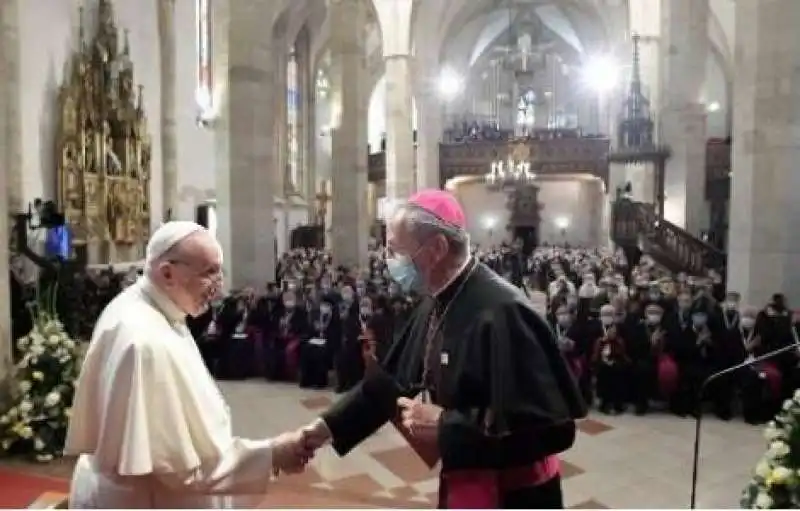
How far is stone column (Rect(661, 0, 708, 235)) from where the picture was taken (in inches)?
724

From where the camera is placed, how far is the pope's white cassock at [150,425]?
2293 millimetres

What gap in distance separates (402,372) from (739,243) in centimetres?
887

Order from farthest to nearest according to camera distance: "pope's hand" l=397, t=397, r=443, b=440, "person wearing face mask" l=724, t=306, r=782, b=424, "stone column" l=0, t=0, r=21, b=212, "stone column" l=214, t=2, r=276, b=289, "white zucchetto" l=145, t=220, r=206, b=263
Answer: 1. "stone column" l=0, t=0, r=21, b=212
2. "stone column" l=214, t=2, r=276, b=289
3. "person wearing face mask" l=724, t=306, r=782, b=424
4. "white zucchetto" l=145, t=220, r=206, b=263
5. "pope's hand" l=397, t=397, r=443, b=440

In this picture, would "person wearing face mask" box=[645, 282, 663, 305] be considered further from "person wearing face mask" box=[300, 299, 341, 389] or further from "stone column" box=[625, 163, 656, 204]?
"stone column" box=[625, 163, 656, 204]

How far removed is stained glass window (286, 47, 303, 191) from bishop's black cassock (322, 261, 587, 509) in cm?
3105


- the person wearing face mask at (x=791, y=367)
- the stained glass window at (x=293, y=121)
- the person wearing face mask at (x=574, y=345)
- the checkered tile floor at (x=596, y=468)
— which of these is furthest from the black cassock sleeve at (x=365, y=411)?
the stained glass window at (x=293, y=121)

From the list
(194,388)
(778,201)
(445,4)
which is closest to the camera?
(194,388)

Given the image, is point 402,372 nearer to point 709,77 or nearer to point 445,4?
point 445,4

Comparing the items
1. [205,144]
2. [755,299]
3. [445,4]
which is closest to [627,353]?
[755,299]

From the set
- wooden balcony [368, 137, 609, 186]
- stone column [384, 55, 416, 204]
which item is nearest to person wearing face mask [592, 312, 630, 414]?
stone column [384, 55, 416, 204]

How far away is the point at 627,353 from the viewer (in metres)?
8.59

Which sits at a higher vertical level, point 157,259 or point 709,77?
point 709,77

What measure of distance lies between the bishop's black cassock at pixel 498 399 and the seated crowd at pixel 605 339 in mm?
4173

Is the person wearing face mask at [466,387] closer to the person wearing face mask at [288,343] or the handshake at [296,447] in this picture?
the handshake at [296,447]
